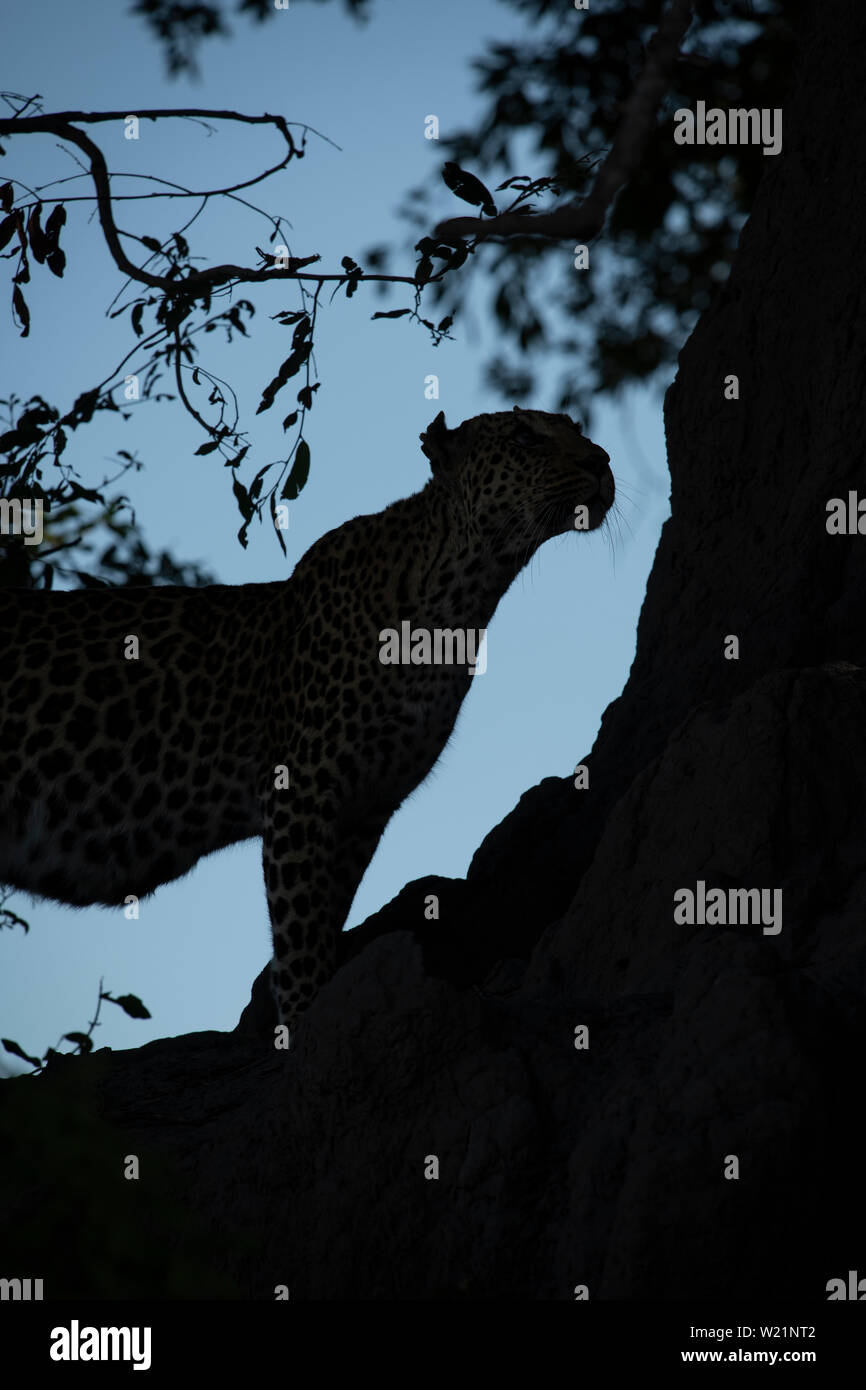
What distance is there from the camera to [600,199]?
6.27 meters

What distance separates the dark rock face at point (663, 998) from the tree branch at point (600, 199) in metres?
1.88

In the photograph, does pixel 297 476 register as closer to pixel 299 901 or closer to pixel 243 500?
pixel 243 500

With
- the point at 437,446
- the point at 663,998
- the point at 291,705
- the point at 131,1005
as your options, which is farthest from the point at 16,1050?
the point at 437,446

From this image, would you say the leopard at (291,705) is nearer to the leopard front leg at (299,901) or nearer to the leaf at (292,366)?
the leopard front leg at (299,901)

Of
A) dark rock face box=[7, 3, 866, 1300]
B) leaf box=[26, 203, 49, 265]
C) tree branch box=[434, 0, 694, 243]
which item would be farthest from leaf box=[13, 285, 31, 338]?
dark rock face box=[7, 3, 866, 1300]

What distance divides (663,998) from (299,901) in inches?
105

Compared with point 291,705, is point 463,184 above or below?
above

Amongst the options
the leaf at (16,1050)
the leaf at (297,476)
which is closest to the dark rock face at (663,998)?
the leaf at (16,1050)

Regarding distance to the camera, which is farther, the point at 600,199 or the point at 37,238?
the point at 37,238

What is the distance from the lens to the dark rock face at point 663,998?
5008 millimetres

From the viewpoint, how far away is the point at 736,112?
35.9 feet
